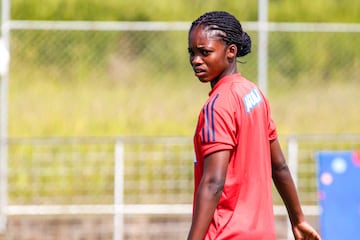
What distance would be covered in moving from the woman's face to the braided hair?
0.02 metres

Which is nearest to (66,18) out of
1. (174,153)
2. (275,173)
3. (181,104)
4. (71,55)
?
(71,55)

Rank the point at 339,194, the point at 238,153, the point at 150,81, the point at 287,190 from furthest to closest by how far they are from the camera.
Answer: the point at 150,81
the point at 339,194
the point at 287,190
the point at 238,153

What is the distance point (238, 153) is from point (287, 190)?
0.54 metres

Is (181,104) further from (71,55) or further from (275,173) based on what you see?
(275,173)

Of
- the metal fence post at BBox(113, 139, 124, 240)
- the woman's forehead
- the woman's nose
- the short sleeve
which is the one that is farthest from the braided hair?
the metal fence post at BBox(113, 139, 124, 240)

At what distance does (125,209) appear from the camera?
382 inches

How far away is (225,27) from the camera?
4.12 metres

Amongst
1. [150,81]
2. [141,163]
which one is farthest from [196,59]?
[150,81]

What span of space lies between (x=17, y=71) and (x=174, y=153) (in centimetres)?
225

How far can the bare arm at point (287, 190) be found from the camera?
4.39m

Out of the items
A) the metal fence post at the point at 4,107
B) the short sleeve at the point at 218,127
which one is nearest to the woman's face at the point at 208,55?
the short sleeve at the point at 218,127

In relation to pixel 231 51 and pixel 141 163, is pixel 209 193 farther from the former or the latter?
pixel 141 163

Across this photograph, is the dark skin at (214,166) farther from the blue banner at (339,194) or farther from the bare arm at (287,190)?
the blue banner at (339,194)

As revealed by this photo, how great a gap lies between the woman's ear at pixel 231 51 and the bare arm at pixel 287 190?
46 centimetres
